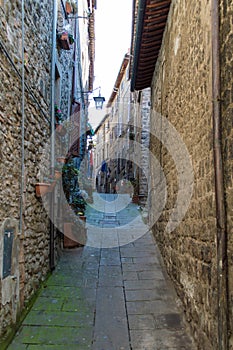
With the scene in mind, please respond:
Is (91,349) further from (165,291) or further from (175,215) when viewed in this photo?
(175,215)

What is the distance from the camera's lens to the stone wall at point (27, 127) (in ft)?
11.3

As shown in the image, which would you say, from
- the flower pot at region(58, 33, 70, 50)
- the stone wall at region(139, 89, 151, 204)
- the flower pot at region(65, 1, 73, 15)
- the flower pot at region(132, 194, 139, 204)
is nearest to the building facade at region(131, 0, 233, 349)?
the flower pot at region(58, 33, 70, 50)

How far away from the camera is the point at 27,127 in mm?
4340

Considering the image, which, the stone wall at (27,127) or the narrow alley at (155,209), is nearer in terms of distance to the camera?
the narrow alley at (155,209)

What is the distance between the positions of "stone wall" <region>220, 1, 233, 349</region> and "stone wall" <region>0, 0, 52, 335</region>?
7.01 feet

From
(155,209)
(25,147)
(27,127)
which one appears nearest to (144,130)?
(155,209)

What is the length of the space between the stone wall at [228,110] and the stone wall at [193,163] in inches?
10.3

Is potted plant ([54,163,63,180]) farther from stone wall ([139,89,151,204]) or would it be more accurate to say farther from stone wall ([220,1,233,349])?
stone wall ([139,89,151,204])

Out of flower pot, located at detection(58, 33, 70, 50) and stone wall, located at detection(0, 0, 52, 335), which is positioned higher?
flower pot, located at detection(58, 33, 70, 50)

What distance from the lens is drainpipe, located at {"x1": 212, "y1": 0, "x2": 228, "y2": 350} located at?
260cm

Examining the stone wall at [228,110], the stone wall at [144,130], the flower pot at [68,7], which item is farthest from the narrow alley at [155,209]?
the stone wall at [144,130]

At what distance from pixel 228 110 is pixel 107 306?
10.0ft

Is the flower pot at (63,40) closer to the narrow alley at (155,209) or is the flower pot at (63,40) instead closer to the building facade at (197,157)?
the narrow alley at (155,209)

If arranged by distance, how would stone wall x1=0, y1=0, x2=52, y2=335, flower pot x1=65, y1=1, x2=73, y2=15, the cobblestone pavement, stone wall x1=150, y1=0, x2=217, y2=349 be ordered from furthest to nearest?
flower pot x1=65, y1=1, x2=73, y2=15 < the cobblestone pavement < stone wall x1=0, y1=0, x2=52, y2=335 < stone wall x1=150, y1=0, x2=217, y2=349
